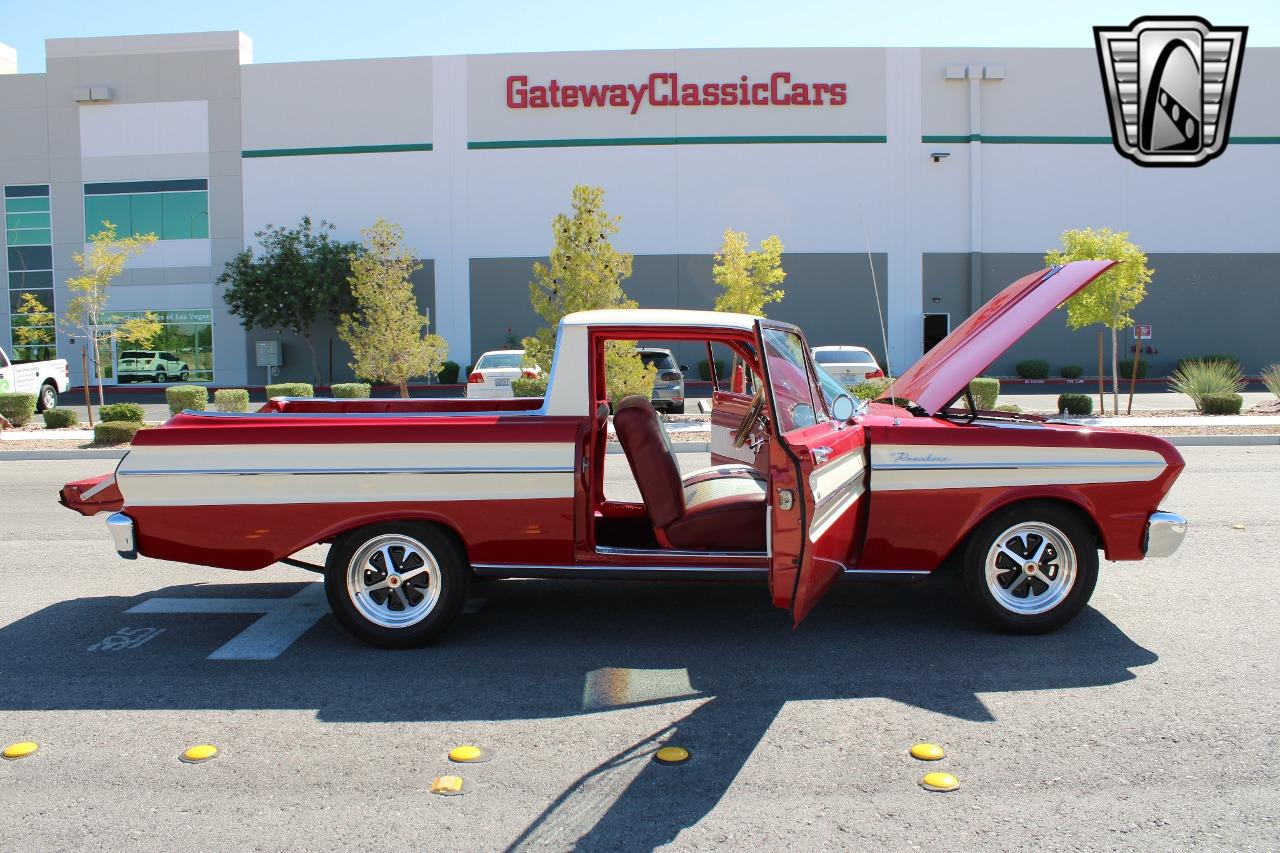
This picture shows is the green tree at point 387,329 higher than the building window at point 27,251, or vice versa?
the building window at point 27,251

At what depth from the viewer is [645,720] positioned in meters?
4.36

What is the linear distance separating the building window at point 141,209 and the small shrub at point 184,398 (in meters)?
16.5

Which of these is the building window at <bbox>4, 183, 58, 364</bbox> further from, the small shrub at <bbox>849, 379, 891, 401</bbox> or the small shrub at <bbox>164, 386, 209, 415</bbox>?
the small shrub at <bbox>849, 379, 891, 401</bbox>

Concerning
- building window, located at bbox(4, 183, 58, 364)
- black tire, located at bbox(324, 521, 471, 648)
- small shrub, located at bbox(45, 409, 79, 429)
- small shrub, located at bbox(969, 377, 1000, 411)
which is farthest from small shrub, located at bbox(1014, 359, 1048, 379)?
building window, located at bbox(4, 183, 58, 364)

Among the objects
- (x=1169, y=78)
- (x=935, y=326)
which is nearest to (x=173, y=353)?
(x=935, y=326)

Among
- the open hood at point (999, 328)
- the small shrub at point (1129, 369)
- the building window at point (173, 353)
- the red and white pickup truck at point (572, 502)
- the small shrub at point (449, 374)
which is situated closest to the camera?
the red and white pickup truck at point (572, 502)

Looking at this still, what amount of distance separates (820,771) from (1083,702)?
1427 mm

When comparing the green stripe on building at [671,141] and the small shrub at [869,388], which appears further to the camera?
the green stripe on building at [671,141]

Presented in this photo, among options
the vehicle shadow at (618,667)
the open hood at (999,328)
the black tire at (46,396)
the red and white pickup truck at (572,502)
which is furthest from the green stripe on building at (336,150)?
the open hood at (999,328)

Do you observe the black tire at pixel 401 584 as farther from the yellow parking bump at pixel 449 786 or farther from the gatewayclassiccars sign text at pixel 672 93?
the gatewayclassiccars sign text at pixel 672 93

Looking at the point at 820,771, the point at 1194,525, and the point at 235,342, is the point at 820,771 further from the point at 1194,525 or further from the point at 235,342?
the point at 235,342

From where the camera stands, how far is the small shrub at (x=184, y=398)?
63.3ft

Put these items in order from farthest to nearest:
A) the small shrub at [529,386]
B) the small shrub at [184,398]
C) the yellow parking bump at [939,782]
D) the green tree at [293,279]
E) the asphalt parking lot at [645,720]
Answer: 1. the green tree at [293,279]
2. the small shrub at [184,398]
3. the small shrub at [529,386]
4. the yellow parking bump at [939,782]
5. the asphalt parking lot at [645,720]

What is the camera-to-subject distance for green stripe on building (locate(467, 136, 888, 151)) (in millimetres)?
33250
